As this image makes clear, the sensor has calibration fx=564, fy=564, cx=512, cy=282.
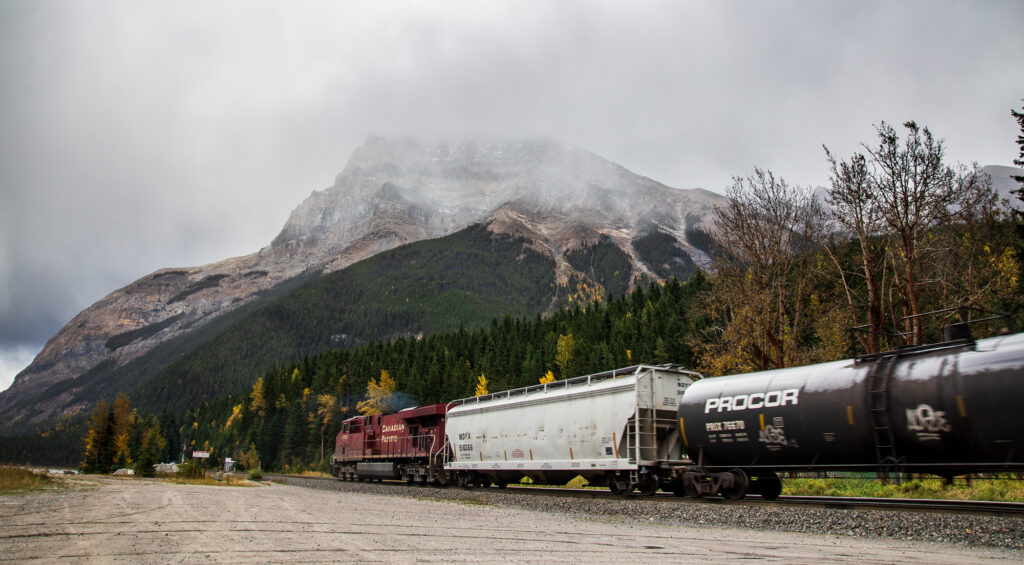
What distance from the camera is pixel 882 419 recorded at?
12953mm

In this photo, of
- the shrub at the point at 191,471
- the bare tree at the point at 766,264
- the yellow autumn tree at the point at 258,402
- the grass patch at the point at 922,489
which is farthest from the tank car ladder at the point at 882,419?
the yellow autumn tree at the point at 258,402

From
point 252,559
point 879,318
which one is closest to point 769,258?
point 879,318

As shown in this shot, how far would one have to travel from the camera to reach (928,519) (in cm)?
1123

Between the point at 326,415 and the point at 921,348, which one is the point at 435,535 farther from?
the point at 326,415

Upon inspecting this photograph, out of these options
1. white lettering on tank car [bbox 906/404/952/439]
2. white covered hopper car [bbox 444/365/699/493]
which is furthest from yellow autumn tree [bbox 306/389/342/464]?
white lettering on tank car [bbox 906/404/952/439]

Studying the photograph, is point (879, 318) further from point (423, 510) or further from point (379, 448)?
point (379, 448)

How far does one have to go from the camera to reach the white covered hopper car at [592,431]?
1931 cm

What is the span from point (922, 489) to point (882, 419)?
892cm

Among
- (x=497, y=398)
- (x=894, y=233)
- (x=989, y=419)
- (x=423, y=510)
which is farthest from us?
(x=497, y=398)

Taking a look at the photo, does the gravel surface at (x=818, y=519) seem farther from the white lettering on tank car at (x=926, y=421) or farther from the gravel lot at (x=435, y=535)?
the white lettering on tank car at (x=926, y=421)

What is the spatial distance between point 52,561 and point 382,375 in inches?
3290

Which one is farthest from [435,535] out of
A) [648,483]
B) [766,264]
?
[766,264]

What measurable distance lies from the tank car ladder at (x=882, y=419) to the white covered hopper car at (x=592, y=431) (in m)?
6.73

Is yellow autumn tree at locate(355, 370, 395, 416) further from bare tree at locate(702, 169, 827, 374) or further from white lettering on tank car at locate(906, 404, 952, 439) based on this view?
white lettering on tank car at locate(906, 404, 952, 439)
